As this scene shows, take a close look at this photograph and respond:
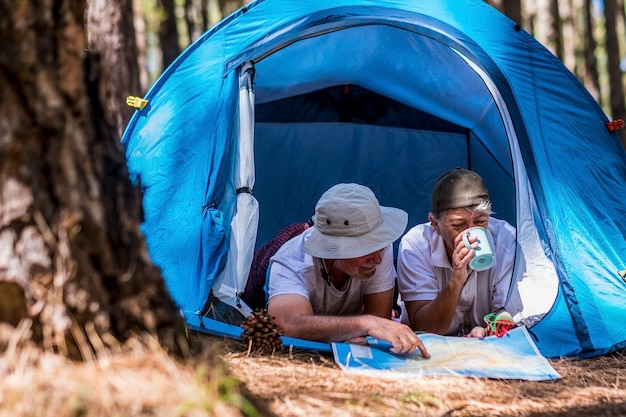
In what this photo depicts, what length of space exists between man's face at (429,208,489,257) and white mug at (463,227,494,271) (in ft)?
0.35

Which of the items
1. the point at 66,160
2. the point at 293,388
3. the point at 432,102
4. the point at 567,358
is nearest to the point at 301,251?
the point at 293,388

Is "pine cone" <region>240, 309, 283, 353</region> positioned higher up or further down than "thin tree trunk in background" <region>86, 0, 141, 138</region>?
further down

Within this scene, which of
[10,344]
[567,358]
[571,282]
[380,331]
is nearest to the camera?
[10,344]

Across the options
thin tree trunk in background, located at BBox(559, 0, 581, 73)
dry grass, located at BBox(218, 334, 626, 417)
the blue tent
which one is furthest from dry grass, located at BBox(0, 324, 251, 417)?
thin tree trunk in background, located at BBox(559, 0, 581, 73)

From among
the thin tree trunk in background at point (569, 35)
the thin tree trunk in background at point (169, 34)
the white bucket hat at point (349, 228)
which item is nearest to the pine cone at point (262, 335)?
the white bucket hat at point (349, 228)

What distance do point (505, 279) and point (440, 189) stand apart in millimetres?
577

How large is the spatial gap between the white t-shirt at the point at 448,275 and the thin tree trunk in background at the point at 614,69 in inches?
215

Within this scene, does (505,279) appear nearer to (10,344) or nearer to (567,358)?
(567,358)

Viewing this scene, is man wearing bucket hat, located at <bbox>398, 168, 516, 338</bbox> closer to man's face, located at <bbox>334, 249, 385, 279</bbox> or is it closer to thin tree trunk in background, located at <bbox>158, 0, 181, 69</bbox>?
man's face, located at <bbox>334, 249, 385, 279</bbox>

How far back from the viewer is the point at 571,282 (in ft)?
11.5

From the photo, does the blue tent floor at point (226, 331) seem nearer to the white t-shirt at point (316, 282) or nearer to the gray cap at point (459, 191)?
the white t-shirt at point (316, 282)

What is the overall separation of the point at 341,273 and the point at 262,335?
47cm

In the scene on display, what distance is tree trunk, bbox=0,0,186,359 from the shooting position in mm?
1666

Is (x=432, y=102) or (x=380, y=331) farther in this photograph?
(x=432, y=102)
